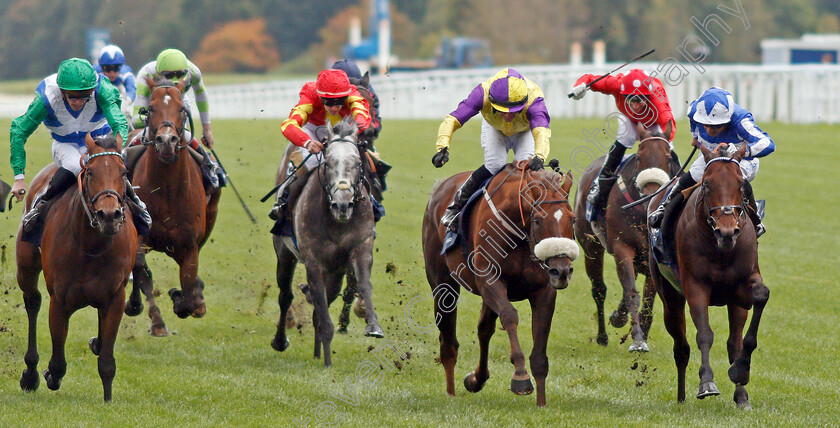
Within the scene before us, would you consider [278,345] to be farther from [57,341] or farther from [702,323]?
[702,323]

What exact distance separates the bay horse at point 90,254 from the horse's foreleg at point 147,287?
155 cm

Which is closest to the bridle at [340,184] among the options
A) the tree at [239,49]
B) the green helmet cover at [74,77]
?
the green helmet cover at [74,77]

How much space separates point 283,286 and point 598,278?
9.34 feet

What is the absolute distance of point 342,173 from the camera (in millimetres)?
7879

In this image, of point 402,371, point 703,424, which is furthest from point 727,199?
point 402,371

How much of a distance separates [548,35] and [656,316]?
39.1 meters

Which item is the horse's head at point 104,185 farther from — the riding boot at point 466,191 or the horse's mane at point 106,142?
the riding boot at point 466,191

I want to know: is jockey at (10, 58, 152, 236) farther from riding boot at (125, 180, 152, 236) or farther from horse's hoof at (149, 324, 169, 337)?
horse's hoof at (149, 324, 169, 337)

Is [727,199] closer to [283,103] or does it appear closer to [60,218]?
[60,218]

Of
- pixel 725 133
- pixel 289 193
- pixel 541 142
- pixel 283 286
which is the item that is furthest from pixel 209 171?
pixel 725 133

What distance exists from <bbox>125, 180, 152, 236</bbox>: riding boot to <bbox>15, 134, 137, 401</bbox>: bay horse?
14 cm

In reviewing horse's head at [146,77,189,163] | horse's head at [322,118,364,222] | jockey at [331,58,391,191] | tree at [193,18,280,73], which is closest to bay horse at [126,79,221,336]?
horse's head at [146,77,189,163]

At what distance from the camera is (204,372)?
859 centimetres

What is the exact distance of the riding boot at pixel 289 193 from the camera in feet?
29.6
